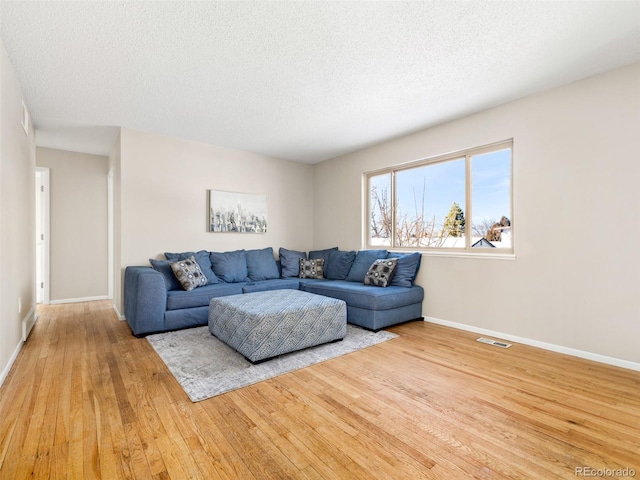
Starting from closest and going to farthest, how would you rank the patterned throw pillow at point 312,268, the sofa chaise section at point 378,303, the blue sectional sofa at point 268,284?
the blue sectional sofa at point 268,284 < the sofa chaise section at point 378,303 < the patterned throw pillow at point 312,268

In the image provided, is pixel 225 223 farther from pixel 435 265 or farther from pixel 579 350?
pixel 579 350

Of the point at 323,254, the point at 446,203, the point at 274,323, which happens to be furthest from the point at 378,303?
the point at 323,254

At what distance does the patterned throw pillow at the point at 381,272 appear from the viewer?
3916mm

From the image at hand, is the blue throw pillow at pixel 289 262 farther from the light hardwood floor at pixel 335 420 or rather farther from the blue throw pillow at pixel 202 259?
the light hardwood floor at pixel 335 420

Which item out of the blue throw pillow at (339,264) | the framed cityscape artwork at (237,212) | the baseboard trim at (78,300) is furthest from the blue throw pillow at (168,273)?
the baseboard trim at (78,300)

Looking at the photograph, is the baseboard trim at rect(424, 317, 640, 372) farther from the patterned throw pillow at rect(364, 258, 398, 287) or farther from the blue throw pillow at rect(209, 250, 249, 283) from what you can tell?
the blue throw pillow at rect(209, 250, 249, 283)

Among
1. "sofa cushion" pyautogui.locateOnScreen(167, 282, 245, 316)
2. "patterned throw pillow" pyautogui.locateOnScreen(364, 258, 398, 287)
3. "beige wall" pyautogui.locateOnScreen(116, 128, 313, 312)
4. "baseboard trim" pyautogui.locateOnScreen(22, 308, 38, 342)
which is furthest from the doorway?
"patterned throw pillow" pyautogui.locateOnScreen(364, 258, 398, 287)

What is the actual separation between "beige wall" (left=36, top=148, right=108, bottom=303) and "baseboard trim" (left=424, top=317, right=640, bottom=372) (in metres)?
5.53

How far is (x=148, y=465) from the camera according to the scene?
1414 millimetres

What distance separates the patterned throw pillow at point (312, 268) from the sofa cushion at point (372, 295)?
2.33ft

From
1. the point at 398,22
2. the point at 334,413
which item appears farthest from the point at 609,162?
the point at 334,413

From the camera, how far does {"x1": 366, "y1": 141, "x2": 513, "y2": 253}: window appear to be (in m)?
3.46

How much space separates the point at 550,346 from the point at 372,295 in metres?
1.71

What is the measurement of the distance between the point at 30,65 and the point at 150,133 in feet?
5.28
